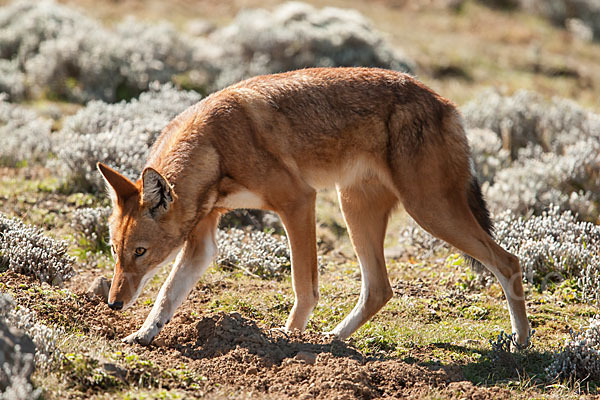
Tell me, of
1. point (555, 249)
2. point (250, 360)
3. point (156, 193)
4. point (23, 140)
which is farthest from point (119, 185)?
point (23, 140)

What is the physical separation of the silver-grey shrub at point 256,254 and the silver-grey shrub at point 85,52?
19.2 feet

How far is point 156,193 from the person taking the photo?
16.5 feet

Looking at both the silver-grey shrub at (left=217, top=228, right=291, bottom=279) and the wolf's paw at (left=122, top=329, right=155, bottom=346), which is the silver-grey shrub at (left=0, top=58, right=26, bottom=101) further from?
the wolf's paw at (left=122, top=329, right=155, bottom=346)

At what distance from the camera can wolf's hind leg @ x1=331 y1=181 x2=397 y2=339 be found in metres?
6.02

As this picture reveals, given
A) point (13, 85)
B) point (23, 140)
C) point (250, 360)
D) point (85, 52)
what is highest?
point (250, 360)

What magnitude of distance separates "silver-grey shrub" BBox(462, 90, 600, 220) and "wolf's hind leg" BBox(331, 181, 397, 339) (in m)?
2.89

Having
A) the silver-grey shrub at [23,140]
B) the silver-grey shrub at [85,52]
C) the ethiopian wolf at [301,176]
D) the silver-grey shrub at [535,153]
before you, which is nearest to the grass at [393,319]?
the ethiopian wolf at [301,176]

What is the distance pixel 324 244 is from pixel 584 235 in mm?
2924

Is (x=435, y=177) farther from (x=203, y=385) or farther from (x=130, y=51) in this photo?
(x=130, y=51)

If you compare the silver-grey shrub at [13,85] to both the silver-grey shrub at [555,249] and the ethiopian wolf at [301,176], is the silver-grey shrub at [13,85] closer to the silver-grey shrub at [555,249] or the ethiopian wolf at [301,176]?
the ethiopian wolf at [301,176]

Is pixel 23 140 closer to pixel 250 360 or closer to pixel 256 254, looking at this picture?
pixel 256 254

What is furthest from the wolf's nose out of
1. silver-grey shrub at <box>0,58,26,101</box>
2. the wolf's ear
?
silver-grey shrub at <box>0,58,26,101</box>

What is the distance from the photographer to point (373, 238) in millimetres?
6227

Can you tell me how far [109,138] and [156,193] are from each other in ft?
13.3
